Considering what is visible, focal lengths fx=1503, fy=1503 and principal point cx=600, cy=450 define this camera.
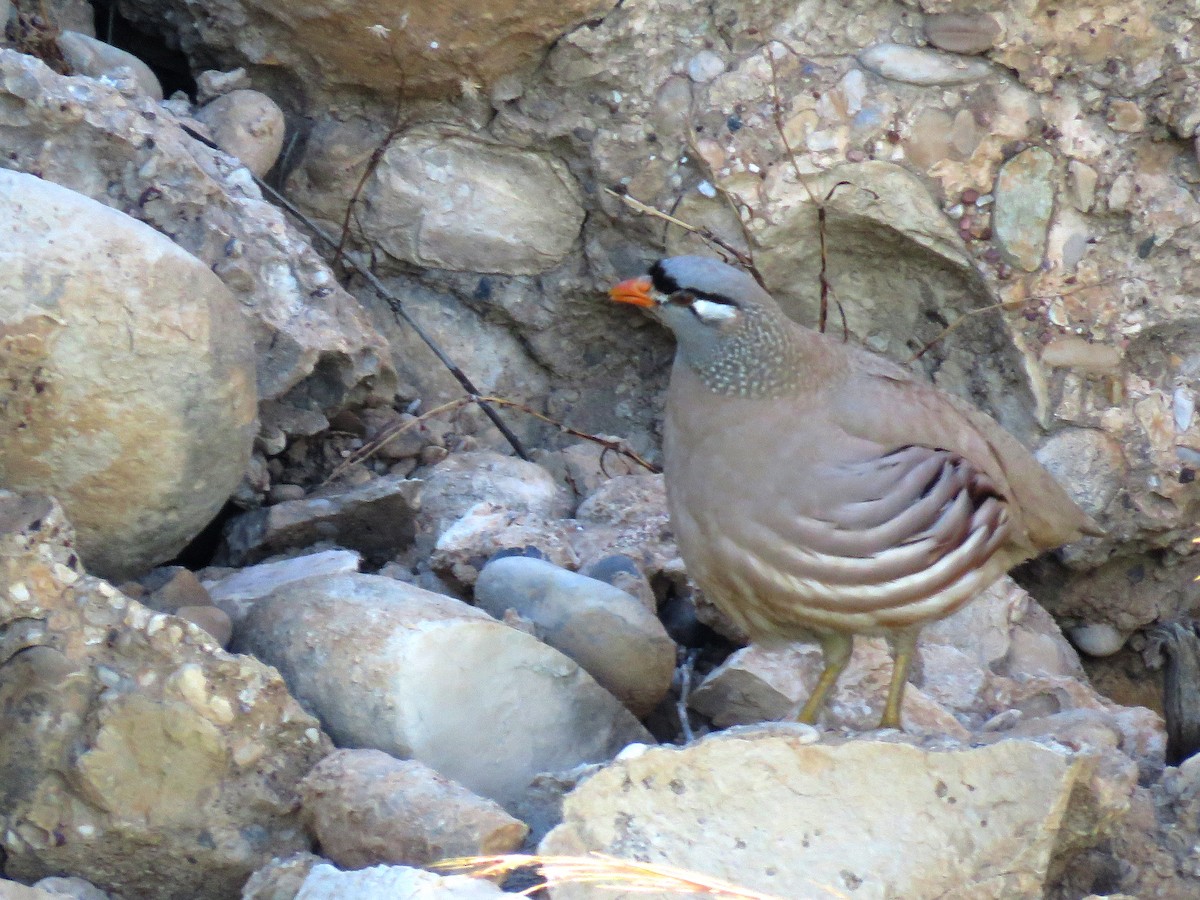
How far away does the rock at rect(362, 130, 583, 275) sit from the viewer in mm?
4727

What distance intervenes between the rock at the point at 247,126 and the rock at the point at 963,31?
1974 millimetres

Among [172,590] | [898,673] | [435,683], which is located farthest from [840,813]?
[172,590]

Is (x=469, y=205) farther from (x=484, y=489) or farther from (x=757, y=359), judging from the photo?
(x=757, y=359)

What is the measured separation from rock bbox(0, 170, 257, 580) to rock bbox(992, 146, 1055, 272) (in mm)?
2339

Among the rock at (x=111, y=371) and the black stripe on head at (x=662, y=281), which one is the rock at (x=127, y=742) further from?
the black stripe on head at (x=662, y=281)

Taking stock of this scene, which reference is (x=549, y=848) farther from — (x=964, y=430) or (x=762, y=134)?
(x=762, y=134)

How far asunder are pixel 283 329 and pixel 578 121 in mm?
1241

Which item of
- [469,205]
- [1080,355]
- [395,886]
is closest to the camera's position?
[395,886]

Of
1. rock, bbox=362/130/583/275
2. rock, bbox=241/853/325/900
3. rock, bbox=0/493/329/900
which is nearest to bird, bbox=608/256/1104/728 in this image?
rock, bbox=0/493/329/900

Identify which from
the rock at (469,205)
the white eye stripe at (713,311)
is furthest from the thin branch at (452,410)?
the white eye stripe at (713,311)

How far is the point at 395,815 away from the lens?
2.70 metres

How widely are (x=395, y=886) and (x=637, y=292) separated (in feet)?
5.10

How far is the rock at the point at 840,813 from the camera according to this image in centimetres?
272

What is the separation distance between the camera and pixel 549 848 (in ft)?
8.71
